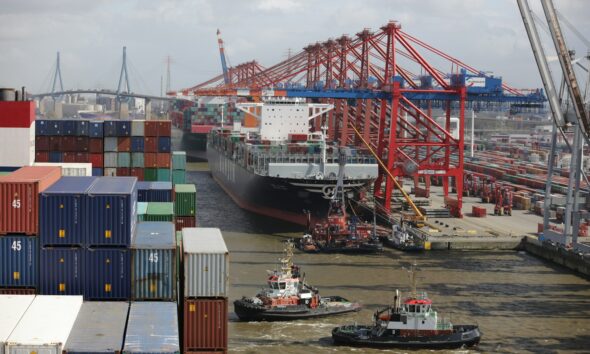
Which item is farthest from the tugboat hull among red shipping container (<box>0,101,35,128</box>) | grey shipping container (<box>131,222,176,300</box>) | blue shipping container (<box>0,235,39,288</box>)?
blue shipping container (<box>0,235,39,288</box>)

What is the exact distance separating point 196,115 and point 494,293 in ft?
331

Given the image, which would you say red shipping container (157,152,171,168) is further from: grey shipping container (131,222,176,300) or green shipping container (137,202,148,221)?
grey shipping container (131,222,176,300)

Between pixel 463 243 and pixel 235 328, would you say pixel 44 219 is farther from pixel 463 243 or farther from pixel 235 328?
pixel 463 243

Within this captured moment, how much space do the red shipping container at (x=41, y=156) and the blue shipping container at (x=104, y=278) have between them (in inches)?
857

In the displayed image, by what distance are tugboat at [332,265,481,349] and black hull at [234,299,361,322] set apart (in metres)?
2.69

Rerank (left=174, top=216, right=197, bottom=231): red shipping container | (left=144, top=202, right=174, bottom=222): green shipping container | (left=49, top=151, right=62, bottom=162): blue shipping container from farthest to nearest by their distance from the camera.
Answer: (left=49, top=151, right=62, bottom=162): blue shipping container → (left=174, top=216, right=197, bottom=231): red shipping container → (left=144, top=202, right=174, bottom=222): green shipping container

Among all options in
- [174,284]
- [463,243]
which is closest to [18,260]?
[174,284]

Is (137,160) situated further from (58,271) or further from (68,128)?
(58,271)

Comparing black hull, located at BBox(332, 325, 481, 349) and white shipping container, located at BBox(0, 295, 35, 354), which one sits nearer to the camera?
white shipping container, located at BBox(0, 295, 35, 354)

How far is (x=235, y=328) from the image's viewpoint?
2934 cm

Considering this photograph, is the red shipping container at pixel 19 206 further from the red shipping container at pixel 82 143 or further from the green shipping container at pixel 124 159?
the green shipping container at pixel 124 159

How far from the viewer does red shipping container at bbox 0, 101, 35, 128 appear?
27484mm

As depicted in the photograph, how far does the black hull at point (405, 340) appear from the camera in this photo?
90.0 ft

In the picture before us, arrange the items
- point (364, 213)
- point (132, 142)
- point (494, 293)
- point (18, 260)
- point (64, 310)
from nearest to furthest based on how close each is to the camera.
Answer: point (64, 310) → point (18, 260) → point (494, 293) → point (132, 142) → point (364, 213)
